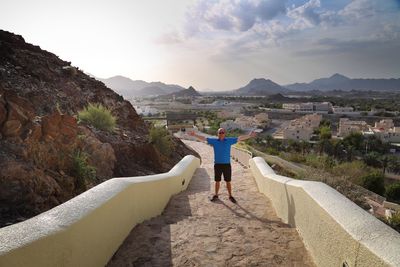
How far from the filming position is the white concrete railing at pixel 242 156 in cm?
1490

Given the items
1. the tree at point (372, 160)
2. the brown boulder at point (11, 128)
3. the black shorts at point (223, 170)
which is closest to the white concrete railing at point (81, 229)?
the black shorts at point (223, 170)

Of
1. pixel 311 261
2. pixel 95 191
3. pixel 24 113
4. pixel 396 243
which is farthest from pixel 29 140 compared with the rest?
pixel 396 243

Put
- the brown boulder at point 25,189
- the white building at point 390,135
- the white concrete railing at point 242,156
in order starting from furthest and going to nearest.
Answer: the white building at point 390,135, the white concrete railing at point 242,156, the brown boulder at point 25,189

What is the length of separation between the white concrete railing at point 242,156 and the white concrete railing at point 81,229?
34.0 feet

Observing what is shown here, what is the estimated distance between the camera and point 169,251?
3.62m

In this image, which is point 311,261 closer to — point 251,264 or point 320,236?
point 320,236

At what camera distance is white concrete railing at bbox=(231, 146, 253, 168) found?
14902 millimetres

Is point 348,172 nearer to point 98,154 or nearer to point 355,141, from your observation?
point 98,154

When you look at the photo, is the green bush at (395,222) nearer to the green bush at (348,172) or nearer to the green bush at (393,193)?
the green bush at (348,172)

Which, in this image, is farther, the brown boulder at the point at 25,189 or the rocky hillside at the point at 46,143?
the rocky hillside at the point at 46,143

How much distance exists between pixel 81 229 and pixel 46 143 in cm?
382

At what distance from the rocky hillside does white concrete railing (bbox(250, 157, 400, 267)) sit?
3.46 metres

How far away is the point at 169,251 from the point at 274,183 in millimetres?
2643

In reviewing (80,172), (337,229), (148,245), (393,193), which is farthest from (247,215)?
(393,193)
